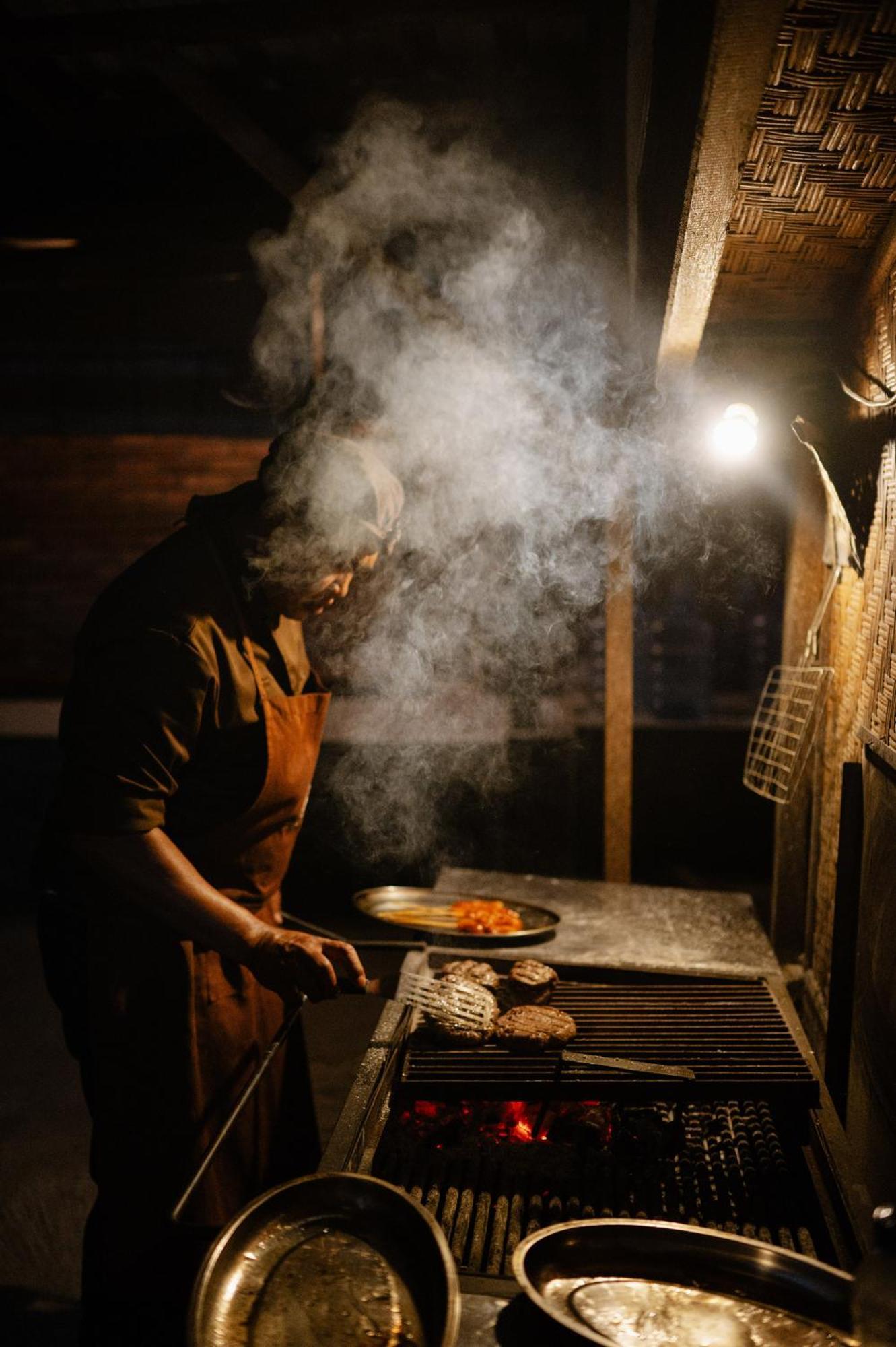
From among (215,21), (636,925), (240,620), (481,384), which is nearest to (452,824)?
(481,384)

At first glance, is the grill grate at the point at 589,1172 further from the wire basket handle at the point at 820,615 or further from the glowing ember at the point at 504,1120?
the wire basket handle at the point at 820,615

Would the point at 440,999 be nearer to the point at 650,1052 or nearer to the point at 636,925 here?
the point at 650,1052

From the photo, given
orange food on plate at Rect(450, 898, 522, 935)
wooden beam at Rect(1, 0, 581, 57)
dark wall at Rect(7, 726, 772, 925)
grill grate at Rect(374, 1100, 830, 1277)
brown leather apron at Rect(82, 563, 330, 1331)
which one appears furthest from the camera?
dark wall at Rect(7, 726, 772, 925)

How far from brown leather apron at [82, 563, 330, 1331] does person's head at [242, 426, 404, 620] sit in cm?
31

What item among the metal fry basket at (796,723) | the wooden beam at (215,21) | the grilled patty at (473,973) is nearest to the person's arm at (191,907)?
the grilled patty at (473,973)

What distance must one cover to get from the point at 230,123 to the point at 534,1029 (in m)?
6.10

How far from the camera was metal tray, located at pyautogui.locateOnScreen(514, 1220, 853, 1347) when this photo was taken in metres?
1.85

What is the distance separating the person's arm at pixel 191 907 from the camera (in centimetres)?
309

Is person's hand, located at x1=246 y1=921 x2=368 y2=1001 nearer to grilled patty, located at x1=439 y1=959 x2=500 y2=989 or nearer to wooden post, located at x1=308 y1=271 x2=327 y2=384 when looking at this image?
grilled patty, located at x1=439 y1=959 x2=500 y2=989

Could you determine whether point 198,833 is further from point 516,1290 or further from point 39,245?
point 39,245

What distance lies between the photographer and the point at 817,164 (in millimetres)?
2490

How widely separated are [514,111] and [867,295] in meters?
4.04

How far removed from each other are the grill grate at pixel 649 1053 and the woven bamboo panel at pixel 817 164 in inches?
100

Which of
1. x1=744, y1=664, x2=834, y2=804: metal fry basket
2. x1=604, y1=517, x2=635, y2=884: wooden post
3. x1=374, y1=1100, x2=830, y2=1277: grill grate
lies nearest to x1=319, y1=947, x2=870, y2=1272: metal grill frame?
x1=374, y1=1100, x2=830, y2=1277: grill grate
